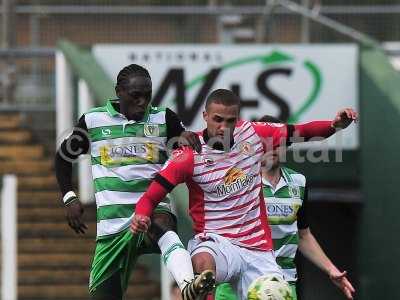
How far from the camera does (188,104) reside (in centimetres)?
1673

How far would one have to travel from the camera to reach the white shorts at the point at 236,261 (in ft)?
26.5

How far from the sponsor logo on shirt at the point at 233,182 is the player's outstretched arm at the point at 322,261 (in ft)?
4.08

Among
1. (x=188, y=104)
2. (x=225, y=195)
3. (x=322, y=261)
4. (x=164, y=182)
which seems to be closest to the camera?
(x=164, y=182)

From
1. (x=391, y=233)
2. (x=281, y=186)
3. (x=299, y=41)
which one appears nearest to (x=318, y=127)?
(x=281, y=186)

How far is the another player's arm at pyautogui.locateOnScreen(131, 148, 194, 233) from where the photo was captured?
7961mm

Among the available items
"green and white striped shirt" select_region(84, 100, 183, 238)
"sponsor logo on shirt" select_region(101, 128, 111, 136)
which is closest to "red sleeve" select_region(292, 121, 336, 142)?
"green and white striped shirt" select_region(84, 100, 183, 238)

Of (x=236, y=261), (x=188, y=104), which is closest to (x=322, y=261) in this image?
(x=236, y=261)

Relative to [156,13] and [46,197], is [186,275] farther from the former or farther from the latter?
[156,13]

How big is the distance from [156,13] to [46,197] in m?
4.22

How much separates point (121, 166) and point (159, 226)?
21.5 inches

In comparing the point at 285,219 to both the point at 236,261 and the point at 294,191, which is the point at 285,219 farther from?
the point at 236,261

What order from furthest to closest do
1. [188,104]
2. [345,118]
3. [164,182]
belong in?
[188,104] < [345,118] < [164,182]

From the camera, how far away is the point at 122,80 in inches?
332

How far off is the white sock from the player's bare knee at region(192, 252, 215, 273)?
2.4 inches
